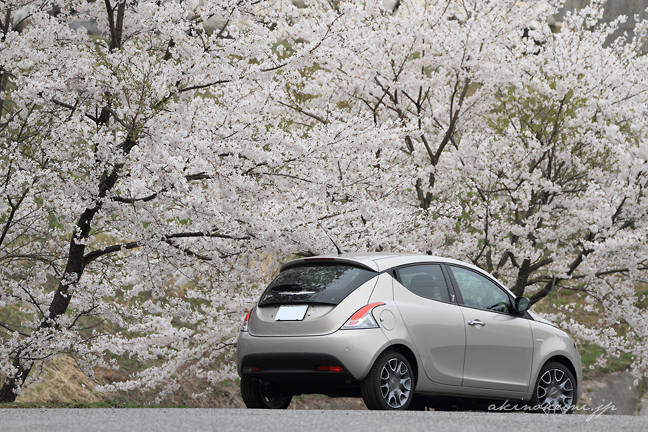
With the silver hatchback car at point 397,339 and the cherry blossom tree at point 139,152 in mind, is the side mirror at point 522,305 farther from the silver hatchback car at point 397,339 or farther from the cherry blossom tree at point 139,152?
the cherry blossom tree at point 139,152

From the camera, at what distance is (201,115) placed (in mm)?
8977

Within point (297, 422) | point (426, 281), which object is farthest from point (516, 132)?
point (297, 422)

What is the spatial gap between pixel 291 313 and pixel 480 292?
82.2 inches

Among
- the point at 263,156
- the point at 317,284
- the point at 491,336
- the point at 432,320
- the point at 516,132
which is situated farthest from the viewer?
the point at 516,132

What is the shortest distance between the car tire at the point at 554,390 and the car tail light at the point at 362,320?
229 cm

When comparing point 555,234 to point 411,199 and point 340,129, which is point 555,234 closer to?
point 411,199

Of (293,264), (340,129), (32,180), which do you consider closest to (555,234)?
(340,129)

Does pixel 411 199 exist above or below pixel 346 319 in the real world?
above

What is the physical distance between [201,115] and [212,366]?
8.29 m

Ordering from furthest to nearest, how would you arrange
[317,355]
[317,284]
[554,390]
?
[554,390]
[317,284]
[317,355]

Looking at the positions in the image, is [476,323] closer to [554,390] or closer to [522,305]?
[522,305]

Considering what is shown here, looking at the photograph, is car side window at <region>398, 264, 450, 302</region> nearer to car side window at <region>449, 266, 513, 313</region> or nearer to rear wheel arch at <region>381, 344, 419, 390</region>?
car side window at <region>449, 266, 513, 313</region>

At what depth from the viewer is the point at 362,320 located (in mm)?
5875

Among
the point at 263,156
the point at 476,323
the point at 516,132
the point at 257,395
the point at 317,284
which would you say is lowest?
the point at 257,395
